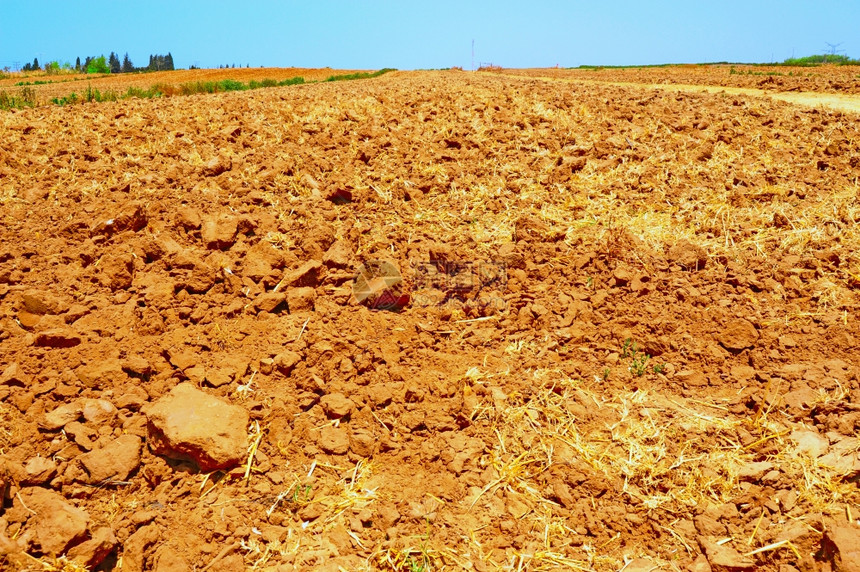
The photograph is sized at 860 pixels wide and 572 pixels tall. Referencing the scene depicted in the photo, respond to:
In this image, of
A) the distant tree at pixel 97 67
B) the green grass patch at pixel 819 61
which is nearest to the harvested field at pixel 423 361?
the green grass patch at pixel 819 61

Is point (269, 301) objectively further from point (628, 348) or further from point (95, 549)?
point (628, 348)

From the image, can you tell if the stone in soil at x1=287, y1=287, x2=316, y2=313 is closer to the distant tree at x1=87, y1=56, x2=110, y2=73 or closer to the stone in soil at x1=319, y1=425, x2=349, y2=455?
the stone in soil at x1=319, y1=425, x2=349, y2=455

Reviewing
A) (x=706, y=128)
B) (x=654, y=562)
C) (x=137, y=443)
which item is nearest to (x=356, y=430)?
(x=137, y=443)

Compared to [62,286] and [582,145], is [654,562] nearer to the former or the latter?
[62,286]

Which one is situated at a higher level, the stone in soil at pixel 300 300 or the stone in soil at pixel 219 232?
the stone in soil at pixel 219 232

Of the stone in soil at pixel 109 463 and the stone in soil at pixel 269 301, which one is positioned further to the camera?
the stone in soil at pixel 269 301

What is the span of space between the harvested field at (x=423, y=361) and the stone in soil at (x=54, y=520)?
11 mm

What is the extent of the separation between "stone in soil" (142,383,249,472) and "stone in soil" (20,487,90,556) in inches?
17.7

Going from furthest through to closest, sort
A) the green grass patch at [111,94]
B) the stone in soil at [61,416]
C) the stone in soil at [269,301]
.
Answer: the green grass patch at [111,94]
the stone in soil at [269,301]
the stone in soil at [61,416]

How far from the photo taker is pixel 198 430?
9.32 feet

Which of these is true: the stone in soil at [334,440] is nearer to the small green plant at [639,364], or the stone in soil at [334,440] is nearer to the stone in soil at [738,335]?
the small green plant at [639,364]

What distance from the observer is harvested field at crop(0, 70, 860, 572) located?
8.60 ft

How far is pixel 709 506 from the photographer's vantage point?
2766mm

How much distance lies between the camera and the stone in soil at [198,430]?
2803 millimetres
